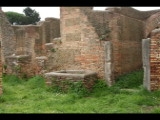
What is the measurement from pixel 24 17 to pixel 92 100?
31.4 metres

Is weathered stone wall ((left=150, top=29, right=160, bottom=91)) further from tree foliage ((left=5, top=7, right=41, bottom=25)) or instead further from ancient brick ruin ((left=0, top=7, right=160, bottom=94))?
tree foliage ((left=5, top=7, right=41, bottom=25))

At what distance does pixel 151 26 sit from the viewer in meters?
13.6

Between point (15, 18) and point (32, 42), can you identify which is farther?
point (15, 18)

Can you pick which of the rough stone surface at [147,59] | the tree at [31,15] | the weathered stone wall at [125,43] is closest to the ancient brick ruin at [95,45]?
the weathered stone wall at [125,43]

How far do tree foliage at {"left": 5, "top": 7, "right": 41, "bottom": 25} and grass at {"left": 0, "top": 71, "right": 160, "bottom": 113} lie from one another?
27.7m

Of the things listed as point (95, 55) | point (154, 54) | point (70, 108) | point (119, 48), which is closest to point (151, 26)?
point (119, 48)

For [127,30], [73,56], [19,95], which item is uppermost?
[127,30]

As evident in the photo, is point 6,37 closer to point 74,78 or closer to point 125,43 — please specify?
point 125,43

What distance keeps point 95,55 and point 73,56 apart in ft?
3.50

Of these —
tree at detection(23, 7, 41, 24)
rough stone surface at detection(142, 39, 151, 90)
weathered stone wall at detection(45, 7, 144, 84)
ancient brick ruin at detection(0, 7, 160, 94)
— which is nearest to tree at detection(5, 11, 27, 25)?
tree at detection(23, 7, 41, 24)

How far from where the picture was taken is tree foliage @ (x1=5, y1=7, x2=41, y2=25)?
36469mm

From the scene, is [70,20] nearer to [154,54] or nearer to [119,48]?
[119,48]

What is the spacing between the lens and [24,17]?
123 ft

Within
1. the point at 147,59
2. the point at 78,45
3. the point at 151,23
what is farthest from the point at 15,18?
the point at 147,59
